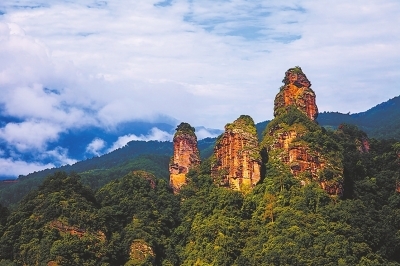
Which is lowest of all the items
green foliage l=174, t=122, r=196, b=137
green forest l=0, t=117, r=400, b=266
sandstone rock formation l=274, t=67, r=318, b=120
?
green forest l=0, t=117, r=400, b=266

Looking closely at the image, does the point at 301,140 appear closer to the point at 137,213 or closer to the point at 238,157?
the point at 238,157

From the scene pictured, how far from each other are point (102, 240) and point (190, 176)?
17.3 m

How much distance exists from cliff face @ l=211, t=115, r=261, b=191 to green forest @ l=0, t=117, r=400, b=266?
1.32m

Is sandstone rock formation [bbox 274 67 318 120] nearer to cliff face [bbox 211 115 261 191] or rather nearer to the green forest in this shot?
the green forest

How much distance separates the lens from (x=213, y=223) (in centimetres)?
5756

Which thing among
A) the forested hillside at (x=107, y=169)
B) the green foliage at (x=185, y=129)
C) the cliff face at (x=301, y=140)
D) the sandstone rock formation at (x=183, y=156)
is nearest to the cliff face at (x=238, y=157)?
the cliff face at (x=301, y=140)

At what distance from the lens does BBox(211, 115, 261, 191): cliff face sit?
201 ft

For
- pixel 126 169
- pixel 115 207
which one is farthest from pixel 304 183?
pixel 126 169

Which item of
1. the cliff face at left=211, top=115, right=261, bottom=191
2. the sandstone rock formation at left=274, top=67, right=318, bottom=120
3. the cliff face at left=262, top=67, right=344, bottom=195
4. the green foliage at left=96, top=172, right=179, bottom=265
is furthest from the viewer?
the sandstone rock formation at left=274, top=67, right=318, bottom=120

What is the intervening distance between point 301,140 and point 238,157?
254 inches

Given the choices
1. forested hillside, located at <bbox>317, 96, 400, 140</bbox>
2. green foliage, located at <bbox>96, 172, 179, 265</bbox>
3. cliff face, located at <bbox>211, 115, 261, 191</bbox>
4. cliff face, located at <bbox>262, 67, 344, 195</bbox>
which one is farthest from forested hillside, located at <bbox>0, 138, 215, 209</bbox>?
cliff face, located at <bbox>262, 67, 344, 195</bbox>

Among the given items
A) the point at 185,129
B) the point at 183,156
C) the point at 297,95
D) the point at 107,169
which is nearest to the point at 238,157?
the point at 183,156

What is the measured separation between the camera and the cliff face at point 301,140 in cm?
5791

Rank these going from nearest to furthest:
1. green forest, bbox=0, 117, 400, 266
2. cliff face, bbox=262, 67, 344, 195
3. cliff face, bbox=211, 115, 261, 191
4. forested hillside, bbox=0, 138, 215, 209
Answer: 1. green forest, bbox=0, 117, 400, 266
2. cliff face, bbox=262, 67, 344, 195
3. cliff face, bbox=211, 115, 261, 191
4. forested hillside, bbox=0, 138, 215, 209
